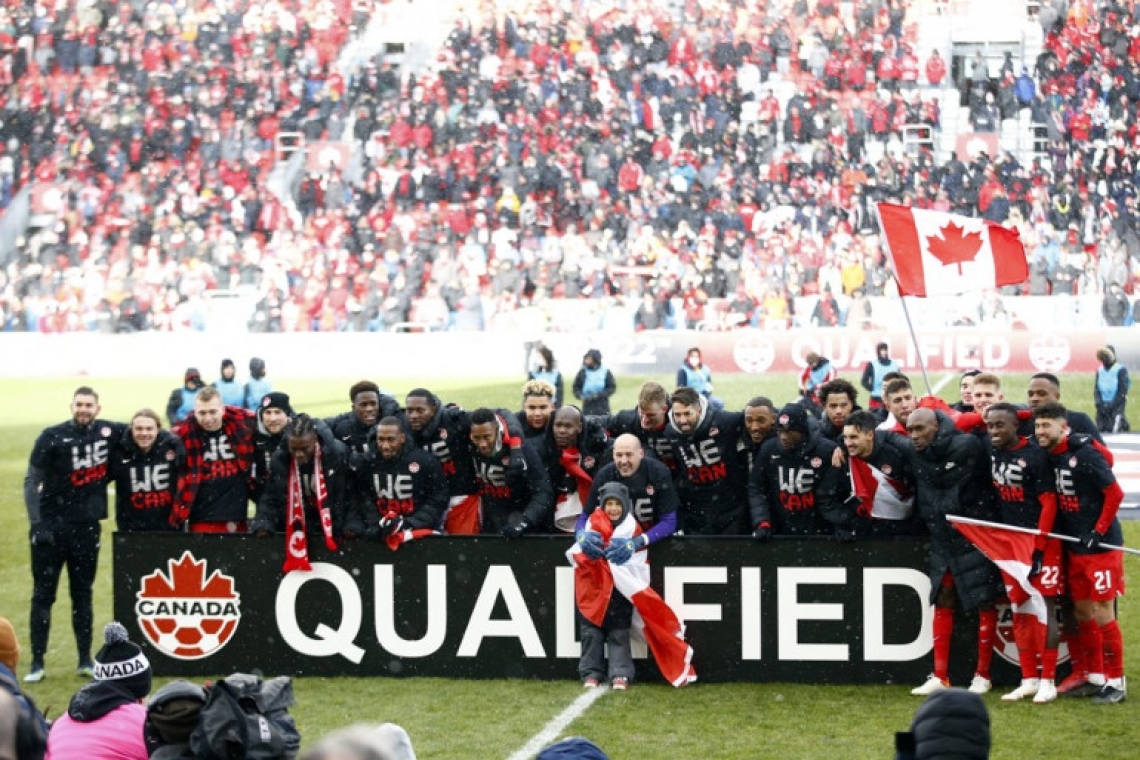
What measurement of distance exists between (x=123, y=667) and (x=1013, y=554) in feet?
15.5

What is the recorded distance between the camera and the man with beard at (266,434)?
958 centimetres

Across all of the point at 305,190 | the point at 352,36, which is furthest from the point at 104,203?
the point at 352,36

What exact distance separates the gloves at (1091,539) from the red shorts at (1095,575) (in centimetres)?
7

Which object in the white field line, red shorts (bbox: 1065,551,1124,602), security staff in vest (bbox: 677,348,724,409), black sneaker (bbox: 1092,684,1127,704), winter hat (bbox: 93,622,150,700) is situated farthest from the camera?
security staff in vest (bbox: 677,348,724,409)

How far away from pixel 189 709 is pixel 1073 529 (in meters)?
5.25

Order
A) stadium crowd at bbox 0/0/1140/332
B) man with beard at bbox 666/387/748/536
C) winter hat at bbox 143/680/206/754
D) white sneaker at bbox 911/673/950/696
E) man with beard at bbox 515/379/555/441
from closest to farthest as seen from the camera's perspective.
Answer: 1. winter hat at bbox 143/680/206/754
2. white sneaker at bbox 911/673/950/696
3. man with beard at bbox 666/387/748/536
4. man with beard at bbox 515/379/555/441
5. stadium crowd at bbox 0/0/1140/332

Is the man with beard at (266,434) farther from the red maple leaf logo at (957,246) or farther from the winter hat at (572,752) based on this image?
the winter hat at (572,752)

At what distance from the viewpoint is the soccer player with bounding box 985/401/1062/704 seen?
8.46 meters

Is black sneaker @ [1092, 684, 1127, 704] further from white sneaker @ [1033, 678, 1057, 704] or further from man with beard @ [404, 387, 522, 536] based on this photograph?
man with beard @ [404, 387, 522, 536]

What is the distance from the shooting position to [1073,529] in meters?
8.46

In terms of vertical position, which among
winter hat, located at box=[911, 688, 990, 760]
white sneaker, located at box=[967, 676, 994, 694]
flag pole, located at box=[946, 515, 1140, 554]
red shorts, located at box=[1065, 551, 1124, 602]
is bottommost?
white sneaker, located at box=[967, 676, 994, 694]

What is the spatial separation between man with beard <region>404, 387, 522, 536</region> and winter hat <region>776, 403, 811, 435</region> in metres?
1.79

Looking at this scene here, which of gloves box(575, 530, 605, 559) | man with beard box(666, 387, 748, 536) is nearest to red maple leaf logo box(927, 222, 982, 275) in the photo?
man with beard box(666, 387, 748, 536)

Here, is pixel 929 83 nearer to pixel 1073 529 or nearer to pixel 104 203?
pixel 104 203
